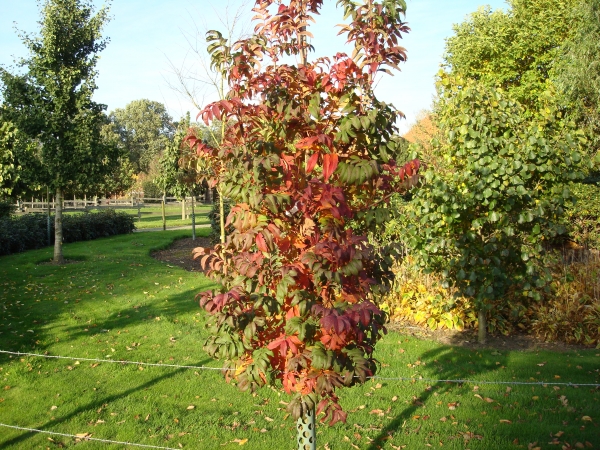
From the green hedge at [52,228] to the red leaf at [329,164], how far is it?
16802 mm

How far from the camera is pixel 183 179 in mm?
22703

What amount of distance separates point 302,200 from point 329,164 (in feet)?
0.92

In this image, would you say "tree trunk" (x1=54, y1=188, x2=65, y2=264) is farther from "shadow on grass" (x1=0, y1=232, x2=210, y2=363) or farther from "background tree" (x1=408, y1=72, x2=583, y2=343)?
"background tree" (x1=408, y1=72, x2=583, y2=343)

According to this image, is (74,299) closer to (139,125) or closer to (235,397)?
(235,397)

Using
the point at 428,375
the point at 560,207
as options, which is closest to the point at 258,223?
the point at 428,375

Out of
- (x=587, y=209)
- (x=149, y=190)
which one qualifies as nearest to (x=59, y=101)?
(x=587, y=209)

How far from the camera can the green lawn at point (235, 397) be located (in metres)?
4.52

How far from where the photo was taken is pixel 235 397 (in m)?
5.47

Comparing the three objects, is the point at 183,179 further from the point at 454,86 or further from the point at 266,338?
the point at 266,338

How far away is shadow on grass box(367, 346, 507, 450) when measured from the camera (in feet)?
15.2

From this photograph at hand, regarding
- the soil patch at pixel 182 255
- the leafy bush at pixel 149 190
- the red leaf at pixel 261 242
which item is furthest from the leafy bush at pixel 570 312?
the leafy bush at pixel 149 190

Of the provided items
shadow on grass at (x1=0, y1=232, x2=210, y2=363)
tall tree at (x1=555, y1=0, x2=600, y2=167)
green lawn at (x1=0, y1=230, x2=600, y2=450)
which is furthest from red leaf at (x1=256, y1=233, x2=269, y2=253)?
tall tree at (x1=555, y1=0, x2=600, y2=167)

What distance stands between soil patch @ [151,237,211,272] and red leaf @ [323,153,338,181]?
11818mm

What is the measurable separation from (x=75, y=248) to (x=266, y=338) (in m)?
16.9
